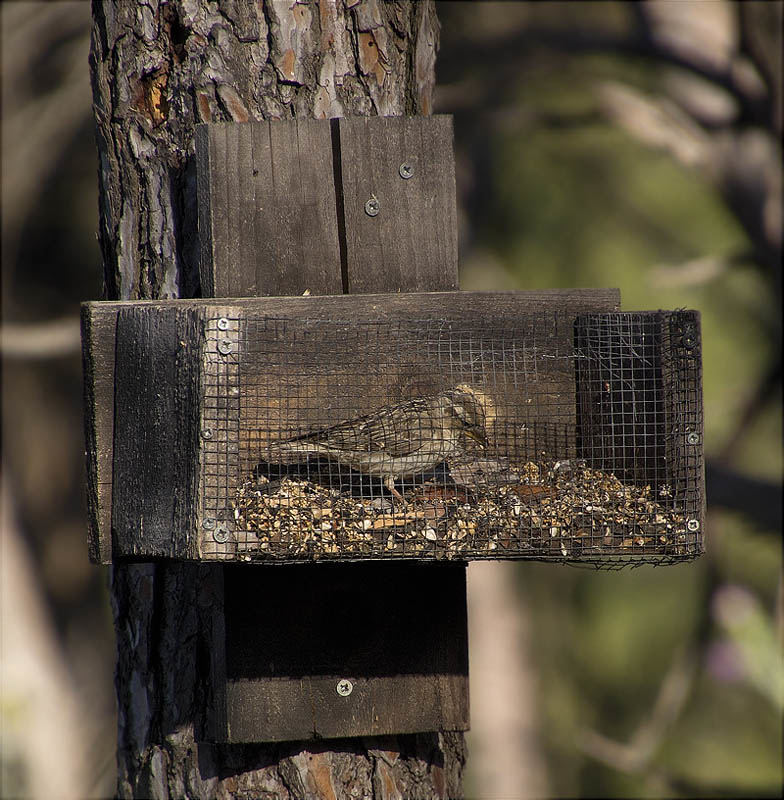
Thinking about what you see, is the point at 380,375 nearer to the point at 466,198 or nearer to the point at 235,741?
the point at 235,741

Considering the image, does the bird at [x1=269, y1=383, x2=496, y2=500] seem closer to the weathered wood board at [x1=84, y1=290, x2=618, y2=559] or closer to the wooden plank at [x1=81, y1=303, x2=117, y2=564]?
the weathered wood board at [x1=84, y1=290, x2=618, y2=559]

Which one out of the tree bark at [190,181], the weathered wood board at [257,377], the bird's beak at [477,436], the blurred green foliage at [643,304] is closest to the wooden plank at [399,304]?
the weathered wood board at [257,377]

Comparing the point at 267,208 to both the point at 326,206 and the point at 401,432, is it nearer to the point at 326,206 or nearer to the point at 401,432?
the point at 326,206

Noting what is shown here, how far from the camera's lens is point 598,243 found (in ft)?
21.8

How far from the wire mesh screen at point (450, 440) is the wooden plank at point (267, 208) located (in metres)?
0.29

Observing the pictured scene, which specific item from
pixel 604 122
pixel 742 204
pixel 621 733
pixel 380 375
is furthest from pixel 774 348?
pixel 380 375

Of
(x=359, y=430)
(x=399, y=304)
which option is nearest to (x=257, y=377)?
(x=359, y=430)

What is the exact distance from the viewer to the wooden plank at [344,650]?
225cm

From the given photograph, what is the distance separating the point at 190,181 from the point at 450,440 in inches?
36.3

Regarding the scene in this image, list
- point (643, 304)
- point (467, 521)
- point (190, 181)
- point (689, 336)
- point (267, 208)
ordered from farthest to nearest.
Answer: point (643, 304), point (190, 181), point (267, 208), point (689, 336), point (467, 521)

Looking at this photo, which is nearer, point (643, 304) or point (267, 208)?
point (267, 208)

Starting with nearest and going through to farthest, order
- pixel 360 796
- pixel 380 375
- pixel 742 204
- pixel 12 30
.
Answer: pixel 380 375
pixel 360 796
pixel 742 204
pixel 12 30

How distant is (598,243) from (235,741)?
199 inches

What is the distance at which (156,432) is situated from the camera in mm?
2010
